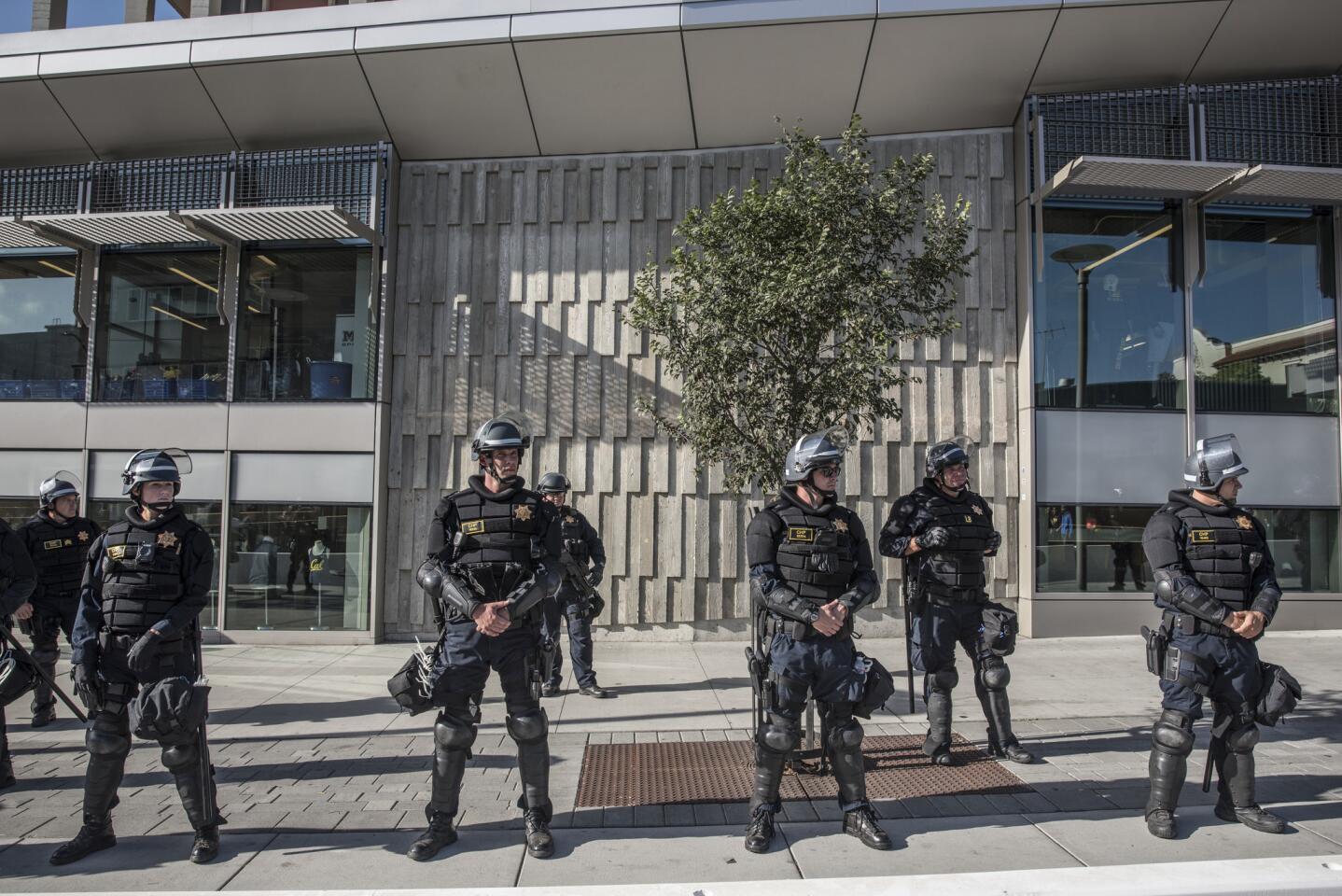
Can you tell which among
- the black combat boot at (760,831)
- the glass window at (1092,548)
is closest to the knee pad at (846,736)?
the black combat boot at (760,831)

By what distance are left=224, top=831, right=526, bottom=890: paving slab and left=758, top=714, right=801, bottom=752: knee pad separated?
52.2 inches

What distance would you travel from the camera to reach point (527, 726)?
4.35 m

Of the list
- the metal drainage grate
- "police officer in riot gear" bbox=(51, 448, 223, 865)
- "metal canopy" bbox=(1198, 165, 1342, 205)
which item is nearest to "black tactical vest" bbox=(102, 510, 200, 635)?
"police officer in riot gear" bbox=(51, 448, 223, 865)

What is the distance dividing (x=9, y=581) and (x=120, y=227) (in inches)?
289

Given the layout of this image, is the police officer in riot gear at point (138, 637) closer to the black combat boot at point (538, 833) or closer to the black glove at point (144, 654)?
the black glove at point (144, 654)

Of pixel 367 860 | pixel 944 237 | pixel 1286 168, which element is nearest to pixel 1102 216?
pixel 1286 168

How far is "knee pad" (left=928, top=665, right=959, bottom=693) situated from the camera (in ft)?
19.1

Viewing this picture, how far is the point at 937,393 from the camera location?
1119 cm

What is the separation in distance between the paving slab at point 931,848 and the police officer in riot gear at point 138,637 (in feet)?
9.66

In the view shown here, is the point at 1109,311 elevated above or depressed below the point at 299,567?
above

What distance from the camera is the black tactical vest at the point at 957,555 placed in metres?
5.91

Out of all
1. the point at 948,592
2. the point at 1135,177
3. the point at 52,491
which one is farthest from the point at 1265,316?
the point at 52,491

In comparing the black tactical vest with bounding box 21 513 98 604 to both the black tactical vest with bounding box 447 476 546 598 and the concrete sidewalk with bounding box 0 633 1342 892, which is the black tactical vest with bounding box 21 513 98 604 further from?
the black tactical vest with bounding box 447 476 546 598

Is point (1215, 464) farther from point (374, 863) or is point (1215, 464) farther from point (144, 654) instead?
point (144, 654)
